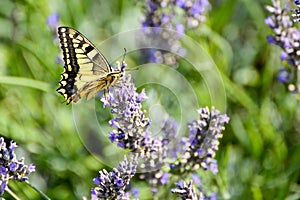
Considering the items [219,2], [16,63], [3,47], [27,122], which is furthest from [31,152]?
[219,2]

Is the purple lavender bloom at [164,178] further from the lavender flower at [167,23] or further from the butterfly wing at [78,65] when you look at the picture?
the lavender flower at [167,23]

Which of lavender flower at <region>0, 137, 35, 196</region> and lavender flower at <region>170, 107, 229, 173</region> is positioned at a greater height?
lavender flower at <region>170, 107, 229, 173</region>

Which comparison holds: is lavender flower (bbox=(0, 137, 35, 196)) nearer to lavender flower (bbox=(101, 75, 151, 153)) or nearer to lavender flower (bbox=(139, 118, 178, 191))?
lavender flower (bbox=(101, 75, 151, 153))

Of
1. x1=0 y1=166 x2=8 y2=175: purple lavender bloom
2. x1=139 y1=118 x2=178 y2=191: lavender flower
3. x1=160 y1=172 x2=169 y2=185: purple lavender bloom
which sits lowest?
x1=0 y1=166 x2=8 y2=175: purple lavender bloom

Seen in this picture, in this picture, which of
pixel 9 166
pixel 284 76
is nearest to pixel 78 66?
pixel 9 166

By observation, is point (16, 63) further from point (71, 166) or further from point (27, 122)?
point (71, 166)

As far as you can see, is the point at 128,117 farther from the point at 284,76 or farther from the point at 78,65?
the point at 284,76

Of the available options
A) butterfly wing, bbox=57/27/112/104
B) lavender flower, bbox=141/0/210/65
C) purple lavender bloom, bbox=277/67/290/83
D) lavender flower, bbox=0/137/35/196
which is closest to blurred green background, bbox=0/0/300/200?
lavender flower, bbox=141/0/210/65
